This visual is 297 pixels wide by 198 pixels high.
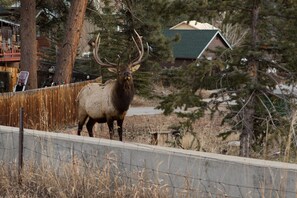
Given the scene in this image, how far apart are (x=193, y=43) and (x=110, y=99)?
3647cm

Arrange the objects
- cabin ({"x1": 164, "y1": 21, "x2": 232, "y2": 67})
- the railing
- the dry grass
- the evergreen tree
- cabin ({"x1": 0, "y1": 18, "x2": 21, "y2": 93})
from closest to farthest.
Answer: the dry grass < the evergreen tree < cabin ({"x1": 0, "y1": 18, "x2": 21, "y2": 93}) < the railing < cabin ({"x1": 164, "y1": 21, "x2": 232, "y2": 67})

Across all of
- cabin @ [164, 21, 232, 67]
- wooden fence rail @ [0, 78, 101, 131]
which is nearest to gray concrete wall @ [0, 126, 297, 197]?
wooden fence rail @ [0, 78, 101, 131]

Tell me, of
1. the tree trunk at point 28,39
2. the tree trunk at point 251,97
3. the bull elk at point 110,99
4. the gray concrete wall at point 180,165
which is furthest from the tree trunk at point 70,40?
the gray concrete wall at point 180,165

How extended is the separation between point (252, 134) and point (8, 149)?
210 inches

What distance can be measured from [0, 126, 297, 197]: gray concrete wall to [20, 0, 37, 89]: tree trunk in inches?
490

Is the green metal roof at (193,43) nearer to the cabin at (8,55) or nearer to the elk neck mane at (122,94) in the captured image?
the cabin at (8,55)

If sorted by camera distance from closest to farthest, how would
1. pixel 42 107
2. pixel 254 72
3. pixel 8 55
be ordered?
1. pixel 254 72
2. pixel 42 107
3. pixel 8 55

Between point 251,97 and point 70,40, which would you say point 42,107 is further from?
point 251,97

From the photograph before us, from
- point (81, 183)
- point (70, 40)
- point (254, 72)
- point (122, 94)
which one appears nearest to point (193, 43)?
point (70, 40)

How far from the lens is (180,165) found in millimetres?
5590

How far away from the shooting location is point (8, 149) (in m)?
7.29

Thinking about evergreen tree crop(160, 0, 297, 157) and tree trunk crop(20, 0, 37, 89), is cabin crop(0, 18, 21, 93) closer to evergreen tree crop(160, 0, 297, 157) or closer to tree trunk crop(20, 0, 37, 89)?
tree trunk crop(20, 0, 37, 89)

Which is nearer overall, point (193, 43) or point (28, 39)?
point (28, 39)

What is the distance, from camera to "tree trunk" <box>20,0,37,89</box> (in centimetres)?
1869
